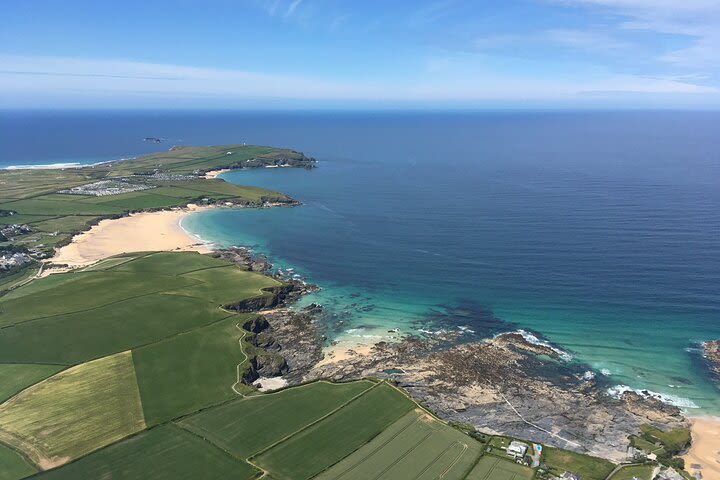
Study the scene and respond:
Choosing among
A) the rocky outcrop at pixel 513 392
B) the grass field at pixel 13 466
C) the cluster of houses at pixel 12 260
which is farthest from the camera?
the cluster of houses at pixel 12 260

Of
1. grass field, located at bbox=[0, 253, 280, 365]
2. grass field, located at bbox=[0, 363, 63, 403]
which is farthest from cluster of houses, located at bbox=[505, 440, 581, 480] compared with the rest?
grass field, located at bbox=[0, 363, 63, 403]

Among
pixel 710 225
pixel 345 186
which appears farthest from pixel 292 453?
pixel 345 186

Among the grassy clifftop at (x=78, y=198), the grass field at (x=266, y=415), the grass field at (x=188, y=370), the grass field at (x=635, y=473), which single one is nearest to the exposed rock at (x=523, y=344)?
the grass field at (x=635, y=473)

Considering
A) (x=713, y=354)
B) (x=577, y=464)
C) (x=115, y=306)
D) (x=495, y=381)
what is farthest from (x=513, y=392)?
(x=115, y=306)

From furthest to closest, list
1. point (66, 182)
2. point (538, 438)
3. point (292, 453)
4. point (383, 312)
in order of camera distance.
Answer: point (66, 182)
point (383, 312)
point (538, 438)
point (292, 453)

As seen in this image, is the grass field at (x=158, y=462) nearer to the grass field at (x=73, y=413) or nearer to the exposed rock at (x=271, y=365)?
the grass field at (x=73, y=413)

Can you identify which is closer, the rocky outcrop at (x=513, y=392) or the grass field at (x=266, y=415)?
the grass field at (x=266, y=415)

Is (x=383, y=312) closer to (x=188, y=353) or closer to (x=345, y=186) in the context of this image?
(x=188, y=353)
